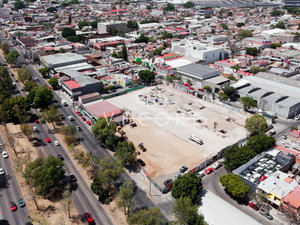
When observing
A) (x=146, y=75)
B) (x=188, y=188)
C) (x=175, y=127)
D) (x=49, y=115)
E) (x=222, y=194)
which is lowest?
(x=222, y=194)

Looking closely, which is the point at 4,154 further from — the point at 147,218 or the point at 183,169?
the point at 183,169

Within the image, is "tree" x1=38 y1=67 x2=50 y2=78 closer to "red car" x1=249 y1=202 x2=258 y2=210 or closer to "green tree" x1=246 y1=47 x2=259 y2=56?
"red car" x1=249 y1=202 x2=258 y2=210

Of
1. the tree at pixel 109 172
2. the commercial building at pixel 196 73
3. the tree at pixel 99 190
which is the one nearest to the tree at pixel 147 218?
the tree at pixel 99 190

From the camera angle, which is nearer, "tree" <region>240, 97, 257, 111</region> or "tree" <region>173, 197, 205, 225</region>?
"tree" <region>173, 197, 205, 225</region>

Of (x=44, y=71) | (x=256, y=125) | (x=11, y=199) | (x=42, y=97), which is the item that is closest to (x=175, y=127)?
(x=256, y=125)

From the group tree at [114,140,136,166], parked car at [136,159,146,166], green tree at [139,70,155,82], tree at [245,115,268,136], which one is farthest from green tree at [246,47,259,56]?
tree at [114,140,136,166]

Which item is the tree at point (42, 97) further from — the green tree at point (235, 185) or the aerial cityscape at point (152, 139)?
the green tree at point (235, 185)

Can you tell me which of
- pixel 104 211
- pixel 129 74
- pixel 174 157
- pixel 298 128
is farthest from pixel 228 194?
pixel 129 74
